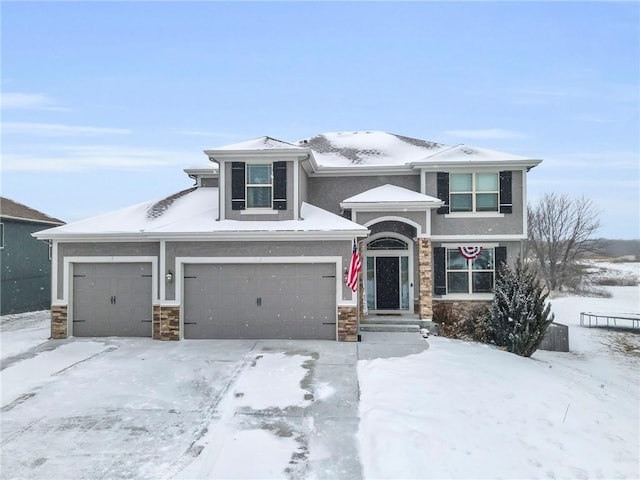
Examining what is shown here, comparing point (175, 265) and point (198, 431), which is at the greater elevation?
point (175, 265)

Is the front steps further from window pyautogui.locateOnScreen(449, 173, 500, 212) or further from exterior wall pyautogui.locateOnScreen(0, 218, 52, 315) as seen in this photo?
exterior wall pyautogui.locateOnScreen(0, 218, 52, 315)

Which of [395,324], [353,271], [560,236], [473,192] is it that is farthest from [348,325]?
[560,236]

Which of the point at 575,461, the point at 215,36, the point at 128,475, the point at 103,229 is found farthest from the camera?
the point at 215,36

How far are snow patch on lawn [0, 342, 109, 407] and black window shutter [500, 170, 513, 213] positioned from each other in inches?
510

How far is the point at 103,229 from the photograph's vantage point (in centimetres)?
1177

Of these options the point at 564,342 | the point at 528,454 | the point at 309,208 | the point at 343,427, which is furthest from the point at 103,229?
the point at 564,342

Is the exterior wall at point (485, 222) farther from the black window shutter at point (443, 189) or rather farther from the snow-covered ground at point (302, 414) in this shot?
the snow-covered ground at point (302, 414)

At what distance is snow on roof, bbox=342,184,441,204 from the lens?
1274 centimetres

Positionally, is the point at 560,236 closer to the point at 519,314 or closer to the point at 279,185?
the point at 519,314

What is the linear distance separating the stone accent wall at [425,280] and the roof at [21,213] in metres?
17.2

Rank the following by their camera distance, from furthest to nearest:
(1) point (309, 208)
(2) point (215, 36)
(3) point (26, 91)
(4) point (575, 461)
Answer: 1. (3) point (26, 91)
2. (2) point (215, 36)
3. (1) point (309, 208)
4. (4) point (575, 461)

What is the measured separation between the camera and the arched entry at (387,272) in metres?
14.0

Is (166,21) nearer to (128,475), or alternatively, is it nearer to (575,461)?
(128,475)

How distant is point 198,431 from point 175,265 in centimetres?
604
